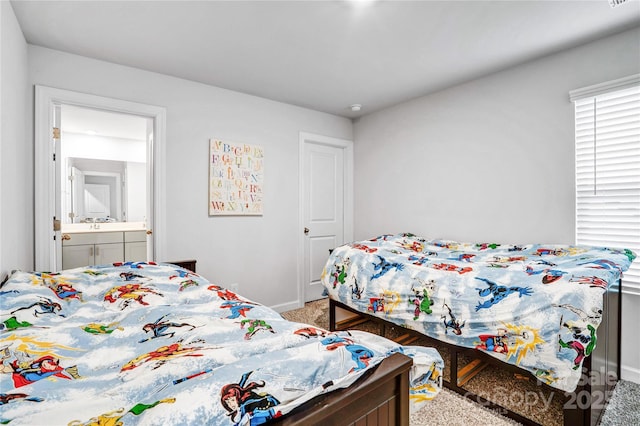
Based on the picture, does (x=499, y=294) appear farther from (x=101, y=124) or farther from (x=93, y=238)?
(x=101, y=124)

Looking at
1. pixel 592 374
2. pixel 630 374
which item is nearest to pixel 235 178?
pixel 592 374

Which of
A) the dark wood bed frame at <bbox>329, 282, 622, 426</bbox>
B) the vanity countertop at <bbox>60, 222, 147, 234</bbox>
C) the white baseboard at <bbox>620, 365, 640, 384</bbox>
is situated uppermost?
the vanity countertop at <bbox>60, 222, 147, 234</bbox>

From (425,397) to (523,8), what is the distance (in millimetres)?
2258

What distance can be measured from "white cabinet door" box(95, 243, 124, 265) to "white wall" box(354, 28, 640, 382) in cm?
346

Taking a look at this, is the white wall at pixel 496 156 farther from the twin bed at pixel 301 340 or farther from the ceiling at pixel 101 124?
the ceiling at pixel 101 124

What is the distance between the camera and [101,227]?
4.35 m

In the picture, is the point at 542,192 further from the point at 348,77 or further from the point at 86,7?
the point at 86,7

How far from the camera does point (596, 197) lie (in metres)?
2.30

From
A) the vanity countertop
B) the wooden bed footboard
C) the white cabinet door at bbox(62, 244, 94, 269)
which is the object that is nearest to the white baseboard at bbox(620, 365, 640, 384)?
the wooden bed footboard

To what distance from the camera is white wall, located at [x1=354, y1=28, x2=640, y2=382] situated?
7.73 ft

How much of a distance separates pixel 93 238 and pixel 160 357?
3.95 meters

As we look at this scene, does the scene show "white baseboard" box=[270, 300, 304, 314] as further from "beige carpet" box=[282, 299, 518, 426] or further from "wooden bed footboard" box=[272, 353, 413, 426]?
"wooden bed footboard" box=[272, 353, 413, 426]

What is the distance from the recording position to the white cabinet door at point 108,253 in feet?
13.3

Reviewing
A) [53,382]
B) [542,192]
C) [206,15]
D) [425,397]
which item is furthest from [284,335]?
[542,192]
